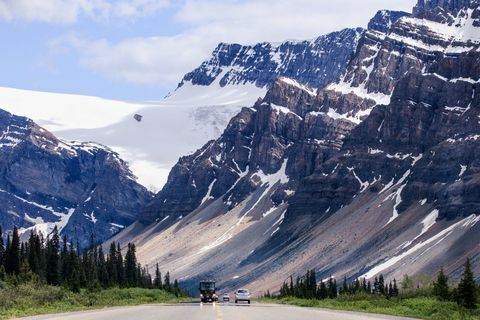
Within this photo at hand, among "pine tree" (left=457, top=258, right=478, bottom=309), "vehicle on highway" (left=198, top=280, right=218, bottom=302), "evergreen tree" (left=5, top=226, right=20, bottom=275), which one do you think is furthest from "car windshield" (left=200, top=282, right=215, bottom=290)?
"evergreen tree" (left=5, top=226, right=20, bottom=275)

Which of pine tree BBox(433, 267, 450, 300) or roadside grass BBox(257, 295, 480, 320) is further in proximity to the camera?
pine tree BBox(433, 267, 450, 300)

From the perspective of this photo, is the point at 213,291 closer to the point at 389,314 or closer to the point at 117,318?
the point at 389,314

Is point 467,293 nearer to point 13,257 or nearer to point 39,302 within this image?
point 39,302

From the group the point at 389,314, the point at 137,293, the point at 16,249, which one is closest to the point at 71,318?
the point at 389,314

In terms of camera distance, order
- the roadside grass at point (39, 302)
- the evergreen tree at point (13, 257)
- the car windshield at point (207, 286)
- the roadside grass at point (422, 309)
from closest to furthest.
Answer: the roadside grass at point (422, 309)
the roadside grass at point (39, 302)
the car windshield at point (207, 286)
the evergreen tree at point (13, 257)

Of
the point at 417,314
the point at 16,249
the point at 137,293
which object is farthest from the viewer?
the point at 16,249

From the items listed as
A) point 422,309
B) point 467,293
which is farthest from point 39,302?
point 467,293

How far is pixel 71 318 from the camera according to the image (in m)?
76.8

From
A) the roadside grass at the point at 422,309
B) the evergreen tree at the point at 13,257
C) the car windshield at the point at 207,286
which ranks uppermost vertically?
the evergreen tree at the point at 13,257

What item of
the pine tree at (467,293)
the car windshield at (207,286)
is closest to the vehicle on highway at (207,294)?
the car windshield at (207,286)

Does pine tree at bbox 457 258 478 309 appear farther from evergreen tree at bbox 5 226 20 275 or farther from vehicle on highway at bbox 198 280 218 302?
evergreen tree at bbox 5 226 20 275

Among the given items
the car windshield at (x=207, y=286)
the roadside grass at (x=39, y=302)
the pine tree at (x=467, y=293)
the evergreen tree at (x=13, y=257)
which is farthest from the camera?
the evergreen tree at (x=13, y=257)

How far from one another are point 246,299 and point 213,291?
504 centimetres

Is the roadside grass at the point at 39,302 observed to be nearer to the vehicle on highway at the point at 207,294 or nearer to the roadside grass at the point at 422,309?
the vehicle on highway at the point at 207,294
